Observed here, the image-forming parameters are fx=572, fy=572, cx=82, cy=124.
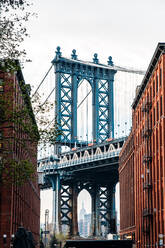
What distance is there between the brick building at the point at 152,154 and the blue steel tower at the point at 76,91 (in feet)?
256

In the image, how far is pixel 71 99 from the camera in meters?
163

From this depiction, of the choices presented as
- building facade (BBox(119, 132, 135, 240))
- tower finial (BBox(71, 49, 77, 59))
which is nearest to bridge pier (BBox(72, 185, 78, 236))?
tower finial (BBox(71, 49, 77, 59))

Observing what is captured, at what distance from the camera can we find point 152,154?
66.9m

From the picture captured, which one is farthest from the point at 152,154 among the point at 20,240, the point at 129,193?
the point at 20,240

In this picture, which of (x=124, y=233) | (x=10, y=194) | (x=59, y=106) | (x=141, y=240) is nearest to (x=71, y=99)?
(x=59, y=106)

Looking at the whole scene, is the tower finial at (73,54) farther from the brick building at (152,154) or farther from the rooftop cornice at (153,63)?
the brick building at (152,154)

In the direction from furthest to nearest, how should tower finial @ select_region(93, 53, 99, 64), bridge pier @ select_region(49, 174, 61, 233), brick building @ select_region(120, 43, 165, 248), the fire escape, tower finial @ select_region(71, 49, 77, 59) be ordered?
tower finial @ select_region(93, 53, 99, 64) < tower finial @ select_region(71, 49, 77, 59) < bridge pier @ select_region(49, 174, 61, 233) < the fire escape < brick building @ select_region(120, 43, 165, 248)

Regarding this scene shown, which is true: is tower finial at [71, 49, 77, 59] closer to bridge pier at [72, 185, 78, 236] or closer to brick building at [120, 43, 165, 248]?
bridge pier at [72, 185, 78, 236]

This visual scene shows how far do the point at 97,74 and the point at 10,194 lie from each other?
113 m

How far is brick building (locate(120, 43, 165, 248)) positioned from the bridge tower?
76631 mm

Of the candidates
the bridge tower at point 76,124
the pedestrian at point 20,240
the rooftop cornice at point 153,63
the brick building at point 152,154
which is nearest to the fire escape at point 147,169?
the brick building at point 152,154

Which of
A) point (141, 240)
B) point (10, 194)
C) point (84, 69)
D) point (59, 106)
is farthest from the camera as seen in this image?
point (84, 69)

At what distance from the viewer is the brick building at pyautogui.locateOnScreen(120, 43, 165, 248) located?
60250 millimetres

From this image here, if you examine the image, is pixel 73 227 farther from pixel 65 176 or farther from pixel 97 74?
pixel 97 74
